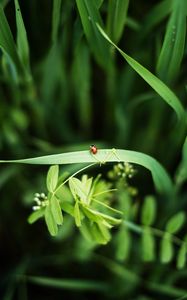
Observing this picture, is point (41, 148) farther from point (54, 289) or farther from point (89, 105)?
point (54, 289)

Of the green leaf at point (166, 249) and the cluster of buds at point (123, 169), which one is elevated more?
the cluster of buds at point (123, 169)

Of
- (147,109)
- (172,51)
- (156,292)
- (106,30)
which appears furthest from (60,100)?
(156,292)

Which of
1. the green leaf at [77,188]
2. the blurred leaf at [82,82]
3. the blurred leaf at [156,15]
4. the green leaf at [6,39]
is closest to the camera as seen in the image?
the green leaf at [77,188]

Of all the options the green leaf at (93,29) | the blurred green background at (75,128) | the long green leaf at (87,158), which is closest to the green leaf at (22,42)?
the blurred green background at (75,128)

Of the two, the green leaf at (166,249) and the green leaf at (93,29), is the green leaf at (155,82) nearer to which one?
the green leaf at (93,29)

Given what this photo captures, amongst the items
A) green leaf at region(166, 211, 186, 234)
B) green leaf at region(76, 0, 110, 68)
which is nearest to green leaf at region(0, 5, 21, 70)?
green leaf at region(76, 0, 110, 68)

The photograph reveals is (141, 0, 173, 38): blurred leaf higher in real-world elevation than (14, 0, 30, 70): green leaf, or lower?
lower

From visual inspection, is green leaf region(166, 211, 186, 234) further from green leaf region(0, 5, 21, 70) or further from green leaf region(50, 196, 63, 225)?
green leaf region(0, 5, 21, 70)
